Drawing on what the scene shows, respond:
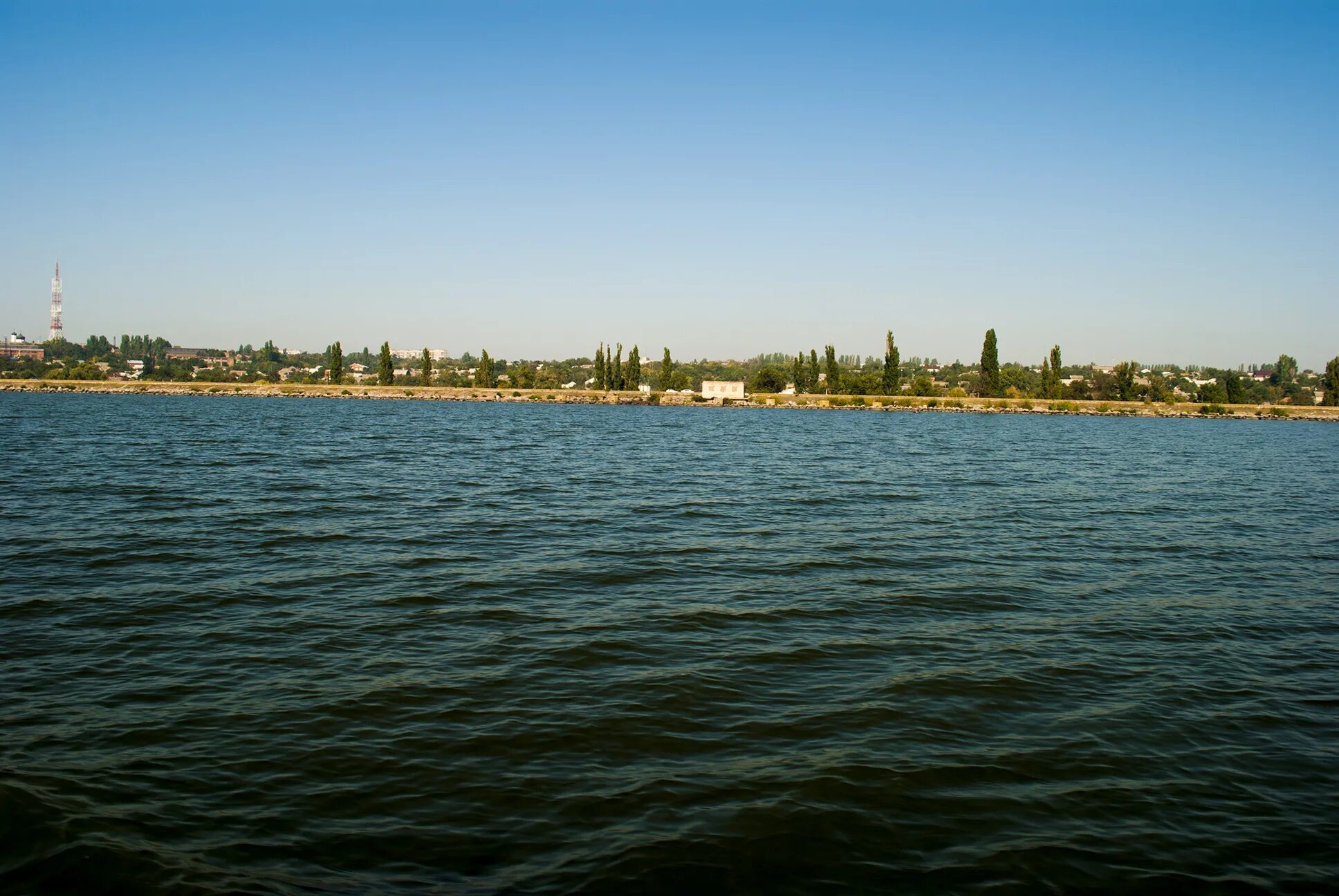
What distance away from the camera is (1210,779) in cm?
817

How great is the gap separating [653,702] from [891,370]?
502ft

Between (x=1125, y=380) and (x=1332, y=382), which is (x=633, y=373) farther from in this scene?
(x=1332, y=382)

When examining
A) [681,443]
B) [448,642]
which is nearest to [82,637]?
[448,642]

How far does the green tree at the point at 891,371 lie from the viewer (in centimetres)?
15538

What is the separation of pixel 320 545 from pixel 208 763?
1063cm

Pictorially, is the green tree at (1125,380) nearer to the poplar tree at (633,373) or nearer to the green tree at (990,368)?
the green tree at (990,368)

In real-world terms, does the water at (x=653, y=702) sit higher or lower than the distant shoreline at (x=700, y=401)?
lower

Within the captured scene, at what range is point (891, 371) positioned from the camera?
513 ft

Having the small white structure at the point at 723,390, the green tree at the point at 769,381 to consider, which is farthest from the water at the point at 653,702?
the green tree at the point at 769,381

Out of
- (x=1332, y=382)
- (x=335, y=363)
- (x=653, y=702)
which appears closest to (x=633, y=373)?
(x=335, y=363)

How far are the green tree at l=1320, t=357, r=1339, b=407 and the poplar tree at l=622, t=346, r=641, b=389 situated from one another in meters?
120

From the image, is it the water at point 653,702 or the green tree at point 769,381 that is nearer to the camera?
the water at point 653,702

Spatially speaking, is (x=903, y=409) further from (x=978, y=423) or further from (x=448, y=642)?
(x=448, y=642)

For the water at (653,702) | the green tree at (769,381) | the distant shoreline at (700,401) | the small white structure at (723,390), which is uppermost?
the green tree at (769,381)
